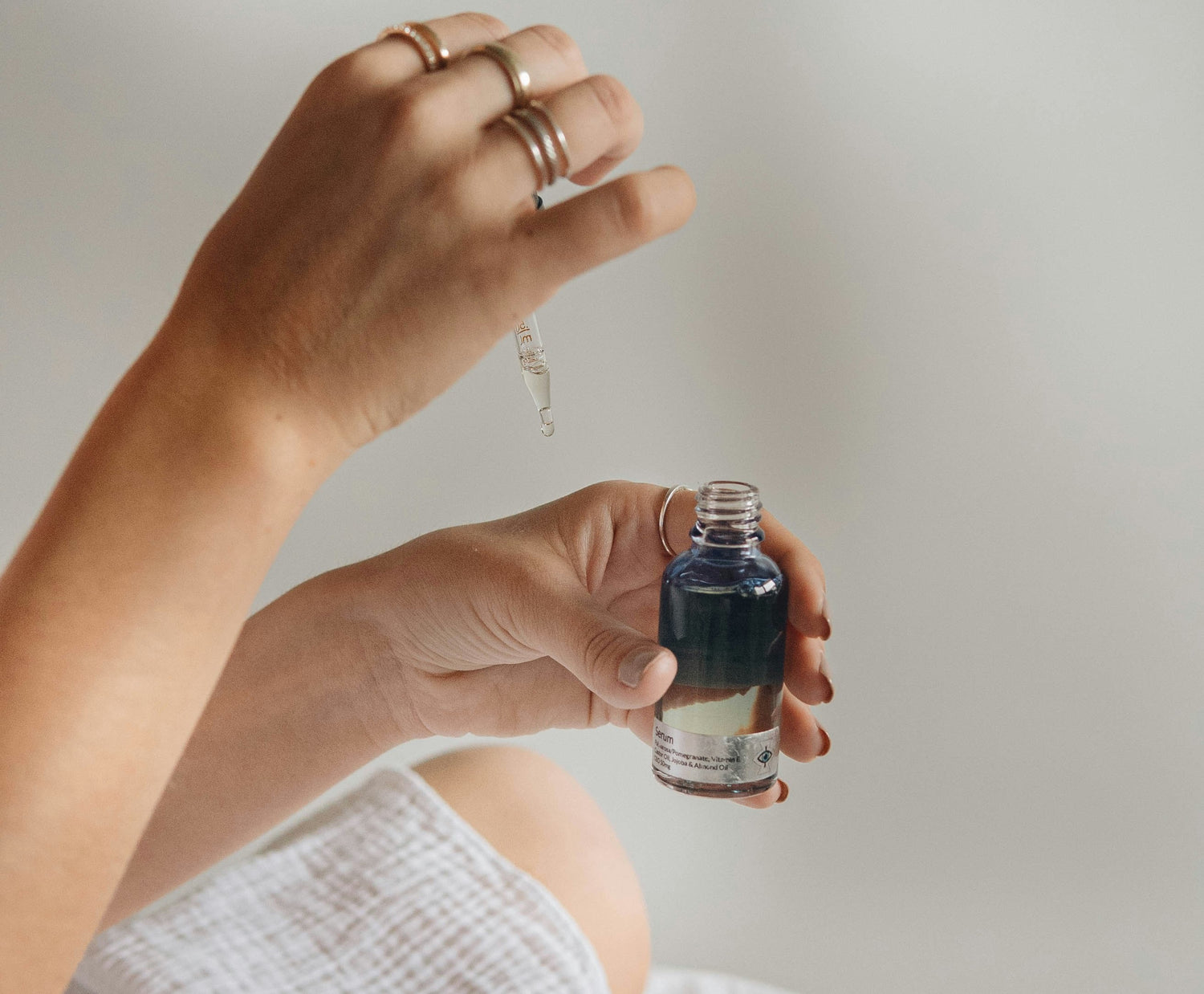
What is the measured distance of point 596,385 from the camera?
1558 millimetres

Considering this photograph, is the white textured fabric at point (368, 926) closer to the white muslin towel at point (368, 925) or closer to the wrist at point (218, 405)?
the white muslin towel at point (368, 925)

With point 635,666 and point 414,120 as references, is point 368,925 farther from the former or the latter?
point 414,120

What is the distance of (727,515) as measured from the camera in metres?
0.85

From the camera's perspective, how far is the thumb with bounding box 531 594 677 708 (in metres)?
0.77

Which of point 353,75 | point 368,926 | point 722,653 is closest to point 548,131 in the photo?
point 353,75

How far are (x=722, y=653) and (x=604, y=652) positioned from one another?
3.6 inches

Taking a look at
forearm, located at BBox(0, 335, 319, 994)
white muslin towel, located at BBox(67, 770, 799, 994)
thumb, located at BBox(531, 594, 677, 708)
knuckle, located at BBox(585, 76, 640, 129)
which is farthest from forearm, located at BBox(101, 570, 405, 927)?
knuckle, located at BBox(585, 76, 640, 129)

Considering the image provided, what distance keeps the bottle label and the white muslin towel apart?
0.38 meters

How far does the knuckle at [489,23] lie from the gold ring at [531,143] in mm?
85

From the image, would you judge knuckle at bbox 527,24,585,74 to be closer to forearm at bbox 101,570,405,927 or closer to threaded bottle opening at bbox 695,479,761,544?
threaded bottle opening at bbox 695,479,761,544

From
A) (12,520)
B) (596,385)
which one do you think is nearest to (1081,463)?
(596,385)

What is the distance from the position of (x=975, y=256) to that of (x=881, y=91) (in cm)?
26

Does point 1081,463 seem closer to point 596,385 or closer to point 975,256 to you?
point 975,256

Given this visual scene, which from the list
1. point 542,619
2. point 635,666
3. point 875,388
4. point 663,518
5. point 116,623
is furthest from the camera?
point 875,388
